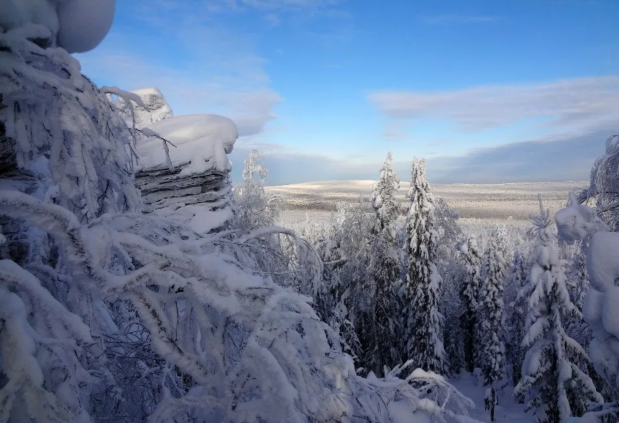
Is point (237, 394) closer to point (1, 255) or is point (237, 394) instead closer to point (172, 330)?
point (172, 330)

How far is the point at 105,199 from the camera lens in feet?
7.79

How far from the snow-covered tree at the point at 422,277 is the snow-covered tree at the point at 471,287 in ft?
25.6

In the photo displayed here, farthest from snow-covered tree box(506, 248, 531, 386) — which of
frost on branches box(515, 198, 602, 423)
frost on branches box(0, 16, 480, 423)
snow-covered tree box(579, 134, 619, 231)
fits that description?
frost on branches box(0, 16, 480, 423)

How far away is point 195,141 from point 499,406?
1150 inches

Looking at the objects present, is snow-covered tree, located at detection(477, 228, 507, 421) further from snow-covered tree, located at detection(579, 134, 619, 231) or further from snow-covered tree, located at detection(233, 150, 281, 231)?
snow-covered tree, located at detection(579, 134, 619, 231)

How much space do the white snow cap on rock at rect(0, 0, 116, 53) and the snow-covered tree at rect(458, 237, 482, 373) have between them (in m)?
30.0

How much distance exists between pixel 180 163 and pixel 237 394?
7477 millimetres

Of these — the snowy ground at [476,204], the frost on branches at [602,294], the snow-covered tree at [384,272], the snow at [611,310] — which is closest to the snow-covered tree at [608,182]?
the frost on branches at [602,294]

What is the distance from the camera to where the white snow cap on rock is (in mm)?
2008

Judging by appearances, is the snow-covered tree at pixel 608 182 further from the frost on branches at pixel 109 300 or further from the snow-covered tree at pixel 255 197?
the snow-covered tree at pixel 255 197

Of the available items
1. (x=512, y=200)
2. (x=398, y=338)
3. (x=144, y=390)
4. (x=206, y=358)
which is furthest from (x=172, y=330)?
(x=512, y=200)

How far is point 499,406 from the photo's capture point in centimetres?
2833

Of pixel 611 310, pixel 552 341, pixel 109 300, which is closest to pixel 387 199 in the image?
pixel 552 341

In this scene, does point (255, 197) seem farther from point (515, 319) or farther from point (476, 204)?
point (476, 204)
